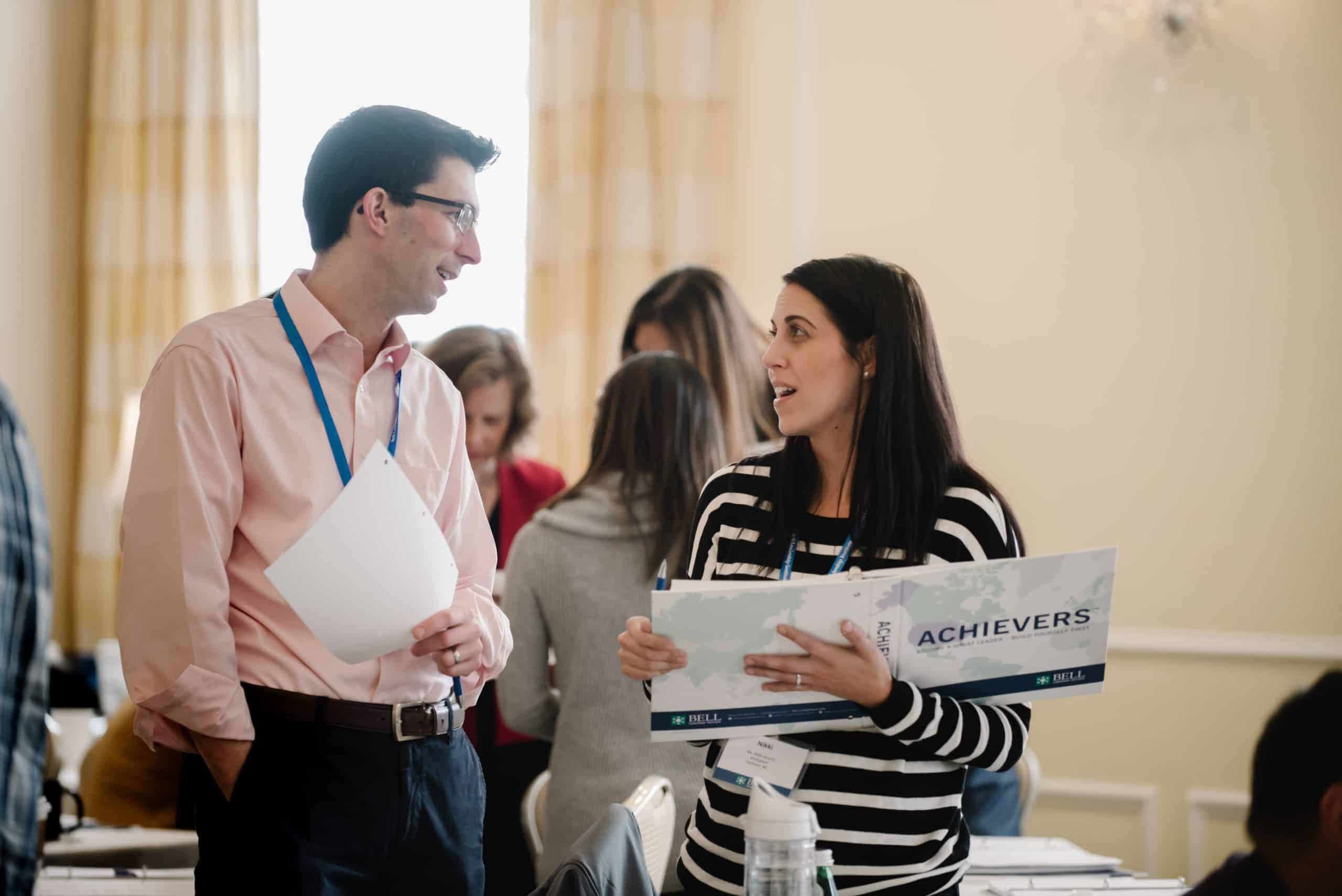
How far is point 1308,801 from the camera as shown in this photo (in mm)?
854

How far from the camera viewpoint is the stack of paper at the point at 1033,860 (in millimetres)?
1861

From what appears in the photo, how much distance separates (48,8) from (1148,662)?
16.0 ft

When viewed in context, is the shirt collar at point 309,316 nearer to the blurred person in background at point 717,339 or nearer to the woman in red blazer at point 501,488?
the woman in red blazer at point 501,488

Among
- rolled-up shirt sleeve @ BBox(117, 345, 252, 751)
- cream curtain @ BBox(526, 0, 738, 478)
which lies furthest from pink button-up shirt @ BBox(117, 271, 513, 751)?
cream curtain @ BBox(526, 0, 738, 478)

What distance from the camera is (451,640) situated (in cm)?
146

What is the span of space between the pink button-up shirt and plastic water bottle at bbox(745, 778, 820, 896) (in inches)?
20.8

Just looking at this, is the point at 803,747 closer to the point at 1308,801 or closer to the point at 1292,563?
the point at 1308,801

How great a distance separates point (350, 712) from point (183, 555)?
28 centimetres

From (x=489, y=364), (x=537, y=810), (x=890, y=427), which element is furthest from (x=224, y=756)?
(x=489, y=364)

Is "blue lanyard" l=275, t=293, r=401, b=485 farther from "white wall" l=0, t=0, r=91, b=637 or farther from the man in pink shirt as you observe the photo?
"white wall" l=0, t=0, r=91, b=637

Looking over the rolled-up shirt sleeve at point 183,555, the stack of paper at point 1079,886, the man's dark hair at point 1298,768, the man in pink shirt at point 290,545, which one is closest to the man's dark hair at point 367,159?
the man in pink shirt at point 290,545

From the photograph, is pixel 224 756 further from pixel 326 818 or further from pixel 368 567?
pixel 368 567

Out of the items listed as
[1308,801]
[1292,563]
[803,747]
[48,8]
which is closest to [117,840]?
[803,747]

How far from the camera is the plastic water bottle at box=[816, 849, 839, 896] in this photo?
3.63 feet
